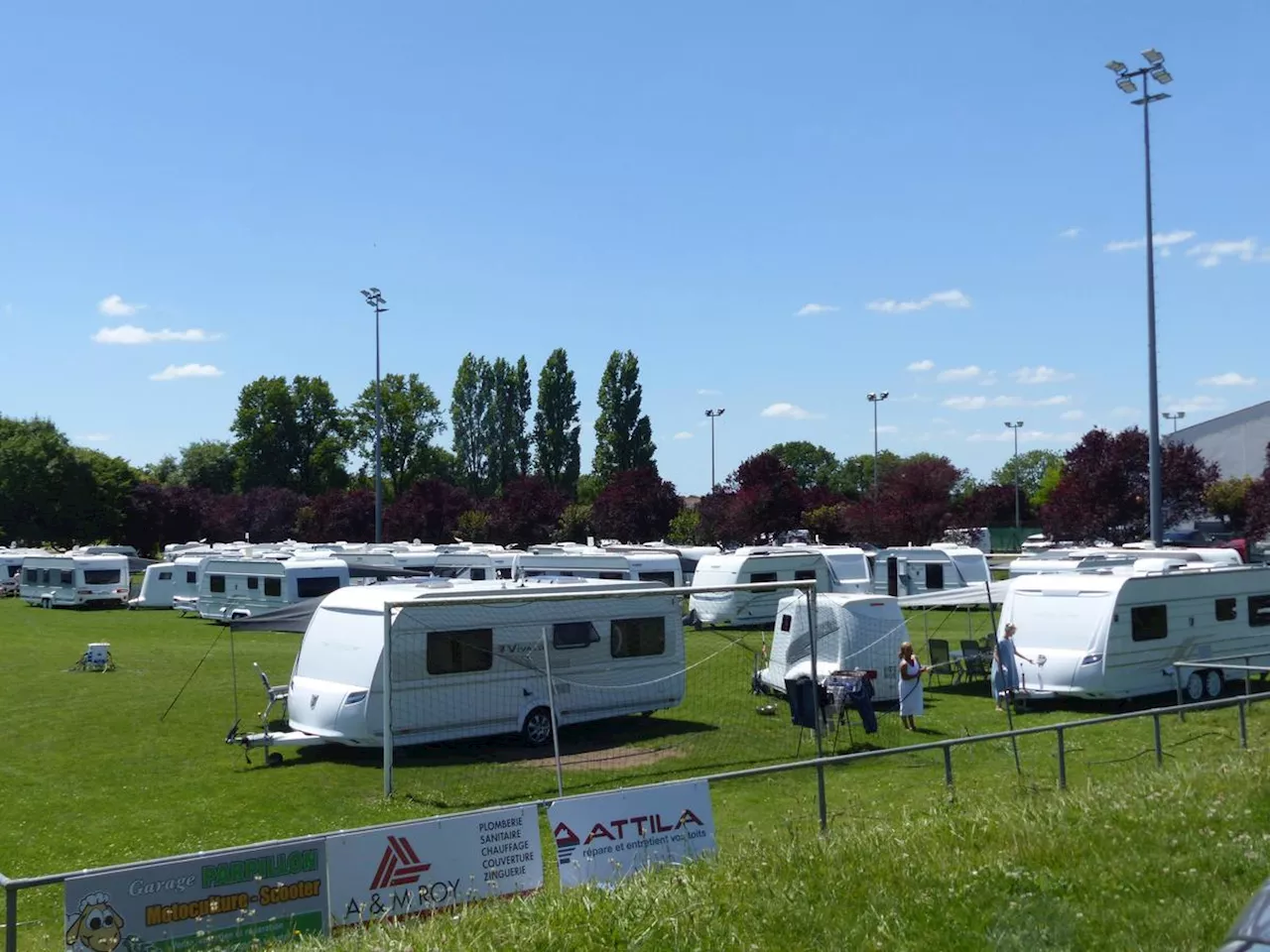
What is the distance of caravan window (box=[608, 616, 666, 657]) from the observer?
18.0 meters

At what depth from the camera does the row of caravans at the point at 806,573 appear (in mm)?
33312

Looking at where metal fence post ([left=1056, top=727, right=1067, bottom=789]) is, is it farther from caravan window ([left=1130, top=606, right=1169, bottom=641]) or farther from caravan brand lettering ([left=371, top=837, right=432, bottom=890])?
caravan window ([left=1130, top=606, right=1169, bottom=641])

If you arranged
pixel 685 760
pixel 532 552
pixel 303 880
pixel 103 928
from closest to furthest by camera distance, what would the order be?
pixel 103 928 → pixel 303 880 → pixel 685 760 → pixel 532 552

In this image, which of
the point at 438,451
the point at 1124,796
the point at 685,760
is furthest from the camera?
the point at 438,451

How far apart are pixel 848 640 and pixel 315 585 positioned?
72.4 feet

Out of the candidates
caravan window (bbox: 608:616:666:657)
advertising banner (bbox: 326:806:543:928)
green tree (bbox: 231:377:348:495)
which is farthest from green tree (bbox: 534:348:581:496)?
advertising banner (bbox: 326:806:543:928)

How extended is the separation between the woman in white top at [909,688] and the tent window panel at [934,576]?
20982 mm

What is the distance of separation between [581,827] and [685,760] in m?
7.34

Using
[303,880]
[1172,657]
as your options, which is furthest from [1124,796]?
[1172,657]

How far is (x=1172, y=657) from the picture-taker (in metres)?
20.5

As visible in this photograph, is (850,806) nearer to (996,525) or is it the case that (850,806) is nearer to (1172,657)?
(1172,657)

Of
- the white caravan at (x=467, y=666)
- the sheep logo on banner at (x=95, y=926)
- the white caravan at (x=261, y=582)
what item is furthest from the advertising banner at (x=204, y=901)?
the white caravan at (x=261, y=582)

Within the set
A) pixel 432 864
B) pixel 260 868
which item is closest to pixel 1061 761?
pixel 432 864

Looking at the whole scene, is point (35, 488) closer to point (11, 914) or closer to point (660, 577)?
point (660, 577)
